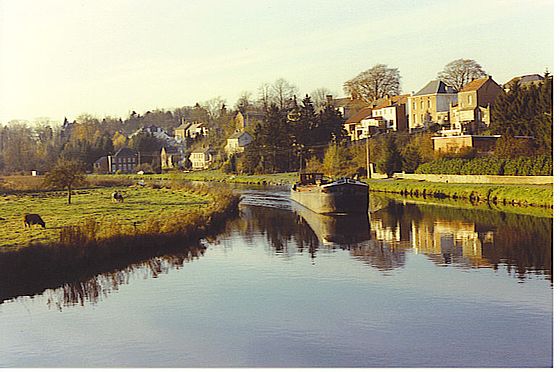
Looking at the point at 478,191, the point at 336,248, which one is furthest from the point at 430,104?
the point at 336,248

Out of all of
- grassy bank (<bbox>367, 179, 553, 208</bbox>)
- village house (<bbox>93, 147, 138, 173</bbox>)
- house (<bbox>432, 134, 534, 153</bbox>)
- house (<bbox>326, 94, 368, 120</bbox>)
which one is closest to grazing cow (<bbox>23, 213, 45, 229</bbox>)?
grassy bank (<bbox>367, 179, 553, 208</bbox>)

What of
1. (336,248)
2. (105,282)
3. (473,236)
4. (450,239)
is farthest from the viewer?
(473,236)

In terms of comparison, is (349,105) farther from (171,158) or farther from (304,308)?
(304,308)

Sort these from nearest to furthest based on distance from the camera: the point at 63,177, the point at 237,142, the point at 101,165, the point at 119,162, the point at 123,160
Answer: the point at 63,177 → the point at 101,165 → the point at 119,162 → the point at 123,160 → the point at 237,142

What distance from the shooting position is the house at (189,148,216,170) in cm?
5684

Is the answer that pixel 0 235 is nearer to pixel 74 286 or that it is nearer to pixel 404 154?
pixel 74 286

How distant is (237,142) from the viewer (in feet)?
180

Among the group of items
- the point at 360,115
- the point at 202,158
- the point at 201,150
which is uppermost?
the point at 360,115

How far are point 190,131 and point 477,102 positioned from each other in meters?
20.7

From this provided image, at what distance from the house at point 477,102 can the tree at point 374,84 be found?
13.1 ft

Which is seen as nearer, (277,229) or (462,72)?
(277,229)

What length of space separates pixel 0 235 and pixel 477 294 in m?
10.0

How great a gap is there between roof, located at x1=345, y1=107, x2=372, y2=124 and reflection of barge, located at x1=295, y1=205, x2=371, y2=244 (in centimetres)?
2707

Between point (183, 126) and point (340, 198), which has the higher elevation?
point (183, 126)
